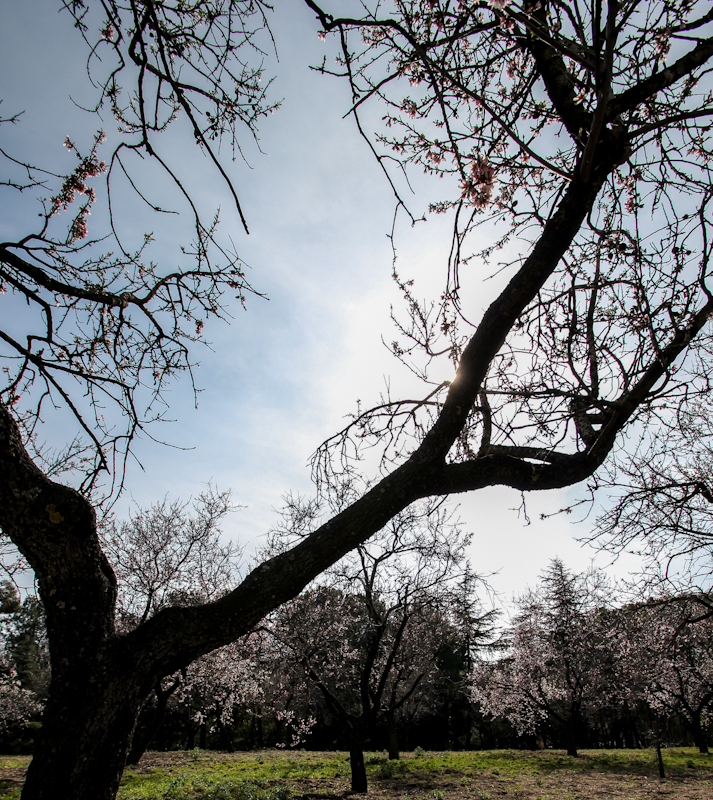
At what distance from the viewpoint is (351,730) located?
33.1 ft

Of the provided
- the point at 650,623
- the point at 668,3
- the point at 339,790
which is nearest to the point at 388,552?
the point at 339,790

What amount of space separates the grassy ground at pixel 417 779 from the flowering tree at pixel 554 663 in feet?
10.0

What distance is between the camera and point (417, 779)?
11406mm

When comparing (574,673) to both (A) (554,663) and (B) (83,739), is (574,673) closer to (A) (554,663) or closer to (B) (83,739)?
(A) (554,663)

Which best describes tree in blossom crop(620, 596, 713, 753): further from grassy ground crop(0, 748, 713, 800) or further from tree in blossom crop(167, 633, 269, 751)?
tree in blossom crop(167, 633, 269, 751)

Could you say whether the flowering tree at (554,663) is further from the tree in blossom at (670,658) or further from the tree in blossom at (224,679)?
the tree in blossom at (224,679)

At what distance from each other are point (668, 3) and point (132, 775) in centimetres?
1523

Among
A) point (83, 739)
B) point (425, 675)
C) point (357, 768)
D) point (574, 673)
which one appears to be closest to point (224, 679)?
point (425, 675)

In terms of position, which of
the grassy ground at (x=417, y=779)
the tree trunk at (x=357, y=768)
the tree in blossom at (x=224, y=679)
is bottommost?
the grassy ground at (x=417, y=779)

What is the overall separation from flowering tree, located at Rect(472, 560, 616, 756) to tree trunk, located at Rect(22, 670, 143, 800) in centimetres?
1870

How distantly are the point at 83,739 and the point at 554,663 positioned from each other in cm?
2257

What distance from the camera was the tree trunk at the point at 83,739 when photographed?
6.46 ft

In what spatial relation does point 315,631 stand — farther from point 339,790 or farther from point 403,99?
point 403,99

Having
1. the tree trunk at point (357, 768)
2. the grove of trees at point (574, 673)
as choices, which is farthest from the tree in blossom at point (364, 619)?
the grove of trees at point (574, 673)
